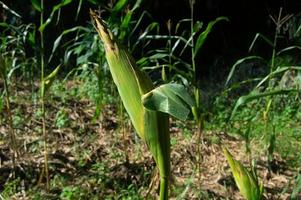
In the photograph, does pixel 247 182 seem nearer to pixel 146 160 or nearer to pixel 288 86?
pixel 146 160

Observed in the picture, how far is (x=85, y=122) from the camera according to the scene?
384 centimetres

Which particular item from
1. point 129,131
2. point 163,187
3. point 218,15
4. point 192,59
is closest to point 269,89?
point 192,59

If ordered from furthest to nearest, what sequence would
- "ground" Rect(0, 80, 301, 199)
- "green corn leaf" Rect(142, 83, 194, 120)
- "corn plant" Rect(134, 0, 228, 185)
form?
"ground" Rect(0, 80, 301, 199) → "corn plant" Rect(134, 0, 228, 185) → "green corn leaf" Rect(142, 83, 194, 120)

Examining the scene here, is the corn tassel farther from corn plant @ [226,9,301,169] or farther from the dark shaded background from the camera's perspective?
the dark shaded background

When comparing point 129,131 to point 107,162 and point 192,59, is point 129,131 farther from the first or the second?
point 192,59

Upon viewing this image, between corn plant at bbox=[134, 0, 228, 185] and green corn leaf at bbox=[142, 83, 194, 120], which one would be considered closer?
green corn leaf at bbox=[142, 83, 194, 120]

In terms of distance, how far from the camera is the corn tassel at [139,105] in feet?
3.76

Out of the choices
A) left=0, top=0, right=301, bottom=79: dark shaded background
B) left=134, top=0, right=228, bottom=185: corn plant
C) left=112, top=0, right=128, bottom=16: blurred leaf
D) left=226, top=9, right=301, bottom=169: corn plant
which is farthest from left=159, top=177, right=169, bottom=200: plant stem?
left=0, top=0, right=301, bottom=79: dark shaded background

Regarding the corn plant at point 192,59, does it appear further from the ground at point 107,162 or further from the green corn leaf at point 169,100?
the green corn leaf at point 169,100

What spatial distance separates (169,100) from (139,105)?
9cm

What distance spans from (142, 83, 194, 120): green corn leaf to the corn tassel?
0.05 m

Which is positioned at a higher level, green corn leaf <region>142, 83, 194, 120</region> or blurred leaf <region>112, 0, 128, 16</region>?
blurred leaf <region>112, 0, 128, 16</region>

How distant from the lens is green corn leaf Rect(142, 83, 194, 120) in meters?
1.07

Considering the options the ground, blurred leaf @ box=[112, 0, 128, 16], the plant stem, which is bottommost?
the ground
